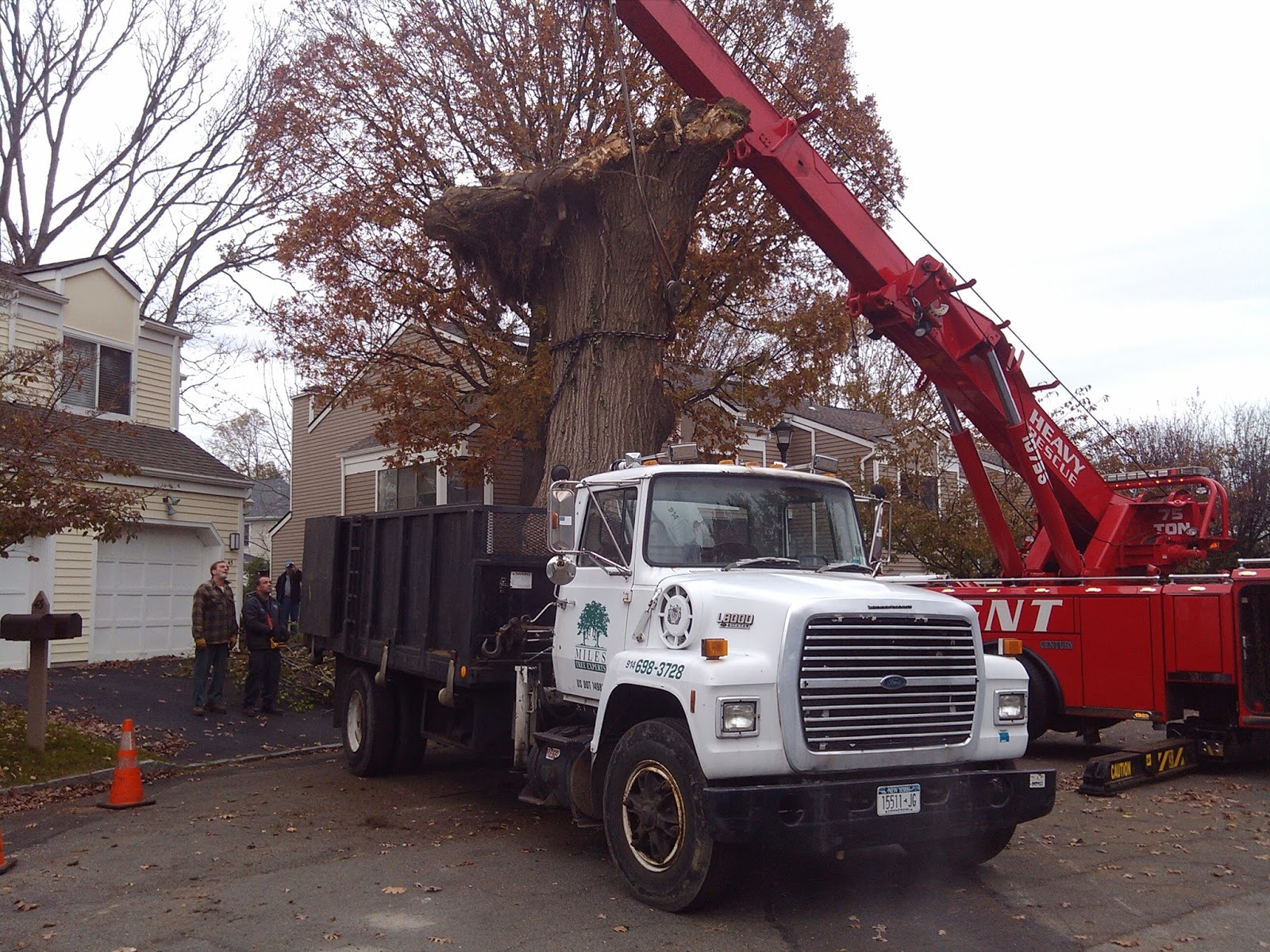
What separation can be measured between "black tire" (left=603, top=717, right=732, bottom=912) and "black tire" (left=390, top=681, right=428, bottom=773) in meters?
4.21

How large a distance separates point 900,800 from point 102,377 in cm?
1752

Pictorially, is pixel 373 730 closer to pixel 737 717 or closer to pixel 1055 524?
pixel 737 717

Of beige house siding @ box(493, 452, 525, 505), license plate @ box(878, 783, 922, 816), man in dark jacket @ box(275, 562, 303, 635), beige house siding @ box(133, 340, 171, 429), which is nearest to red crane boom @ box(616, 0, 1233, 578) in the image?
license plate @ box(878, 783, 922, 816)

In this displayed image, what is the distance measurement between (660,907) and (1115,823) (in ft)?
14.0

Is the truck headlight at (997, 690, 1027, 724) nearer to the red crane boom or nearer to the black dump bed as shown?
the black dump bed

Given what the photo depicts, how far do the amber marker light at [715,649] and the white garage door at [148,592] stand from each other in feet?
45.7

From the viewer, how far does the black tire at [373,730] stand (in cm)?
1042

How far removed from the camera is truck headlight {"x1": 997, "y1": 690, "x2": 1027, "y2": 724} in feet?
22.1

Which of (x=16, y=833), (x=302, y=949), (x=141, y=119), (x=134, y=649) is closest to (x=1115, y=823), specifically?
(x=302, y=949)

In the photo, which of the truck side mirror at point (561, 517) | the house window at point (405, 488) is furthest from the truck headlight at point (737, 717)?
the house window at point (405, 488)

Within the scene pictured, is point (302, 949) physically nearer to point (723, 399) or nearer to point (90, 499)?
point (90, 499)

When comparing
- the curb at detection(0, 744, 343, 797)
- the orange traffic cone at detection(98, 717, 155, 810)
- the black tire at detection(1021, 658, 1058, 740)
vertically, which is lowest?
the curb at detection(0, 744, 343, 797)

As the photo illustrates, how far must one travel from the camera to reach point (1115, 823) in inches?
340

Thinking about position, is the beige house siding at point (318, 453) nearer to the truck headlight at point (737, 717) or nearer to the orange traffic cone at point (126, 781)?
the orange traffic cone at point (126, 781)
